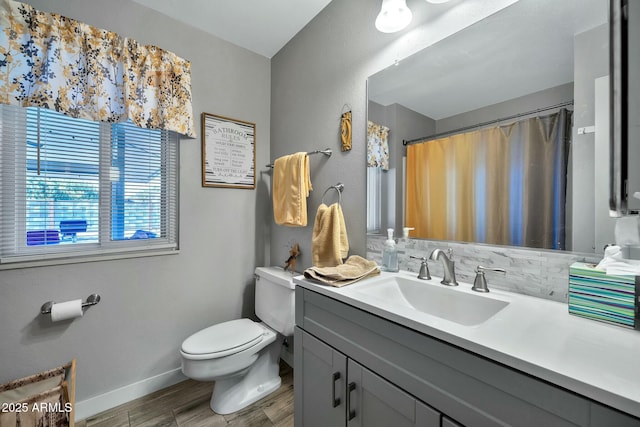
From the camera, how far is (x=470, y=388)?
2.04 ft

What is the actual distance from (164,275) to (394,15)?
1.97 m

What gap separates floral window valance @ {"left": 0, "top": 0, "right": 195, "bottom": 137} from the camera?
4.07ft

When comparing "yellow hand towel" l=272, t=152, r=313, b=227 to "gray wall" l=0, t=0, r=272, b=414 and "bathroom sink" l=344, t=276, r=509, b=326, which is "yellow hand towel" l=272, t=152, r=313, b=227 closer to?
"gray wall" l=0, t=0, r=272, b=414

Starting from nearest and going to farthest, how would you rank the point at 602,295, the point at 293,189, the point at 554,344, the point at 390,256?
the point at 554,344, the point at 602,295, the point at 390,256, the point at 293,189

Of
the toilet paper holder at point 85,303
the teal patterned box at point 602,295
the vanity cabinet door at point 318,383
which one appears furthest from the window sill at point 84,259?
the teal patterned box at point 602,295

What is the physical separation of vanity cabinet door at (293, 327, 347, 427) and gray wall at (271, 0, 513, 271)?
585 millimetres

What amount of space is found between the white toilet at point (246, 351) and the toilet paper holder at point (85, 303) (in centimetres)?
56

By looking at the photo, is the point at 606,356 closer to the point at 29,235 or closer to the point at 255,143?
the point at 255,143

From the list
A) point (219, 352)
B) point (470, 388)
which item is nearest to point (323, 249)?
point (219, 352)

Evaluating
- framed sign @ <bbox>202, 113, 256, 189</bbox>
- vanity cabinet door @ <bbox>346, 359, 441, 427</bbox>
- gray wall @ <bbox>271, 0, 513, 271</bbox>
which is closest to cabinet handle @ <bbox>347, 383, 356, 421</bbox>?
vanity cabinet door @ <bbox>346, 359, 441, 427</bbox>

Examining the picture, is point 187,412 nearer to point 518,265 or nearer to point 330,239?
point 330,239

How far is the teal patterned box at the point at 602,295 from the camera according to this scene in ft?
2.21

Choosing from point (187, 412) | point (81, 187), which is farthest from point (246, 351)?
point (81, 187)

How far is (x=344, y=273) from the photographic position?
113 cm
